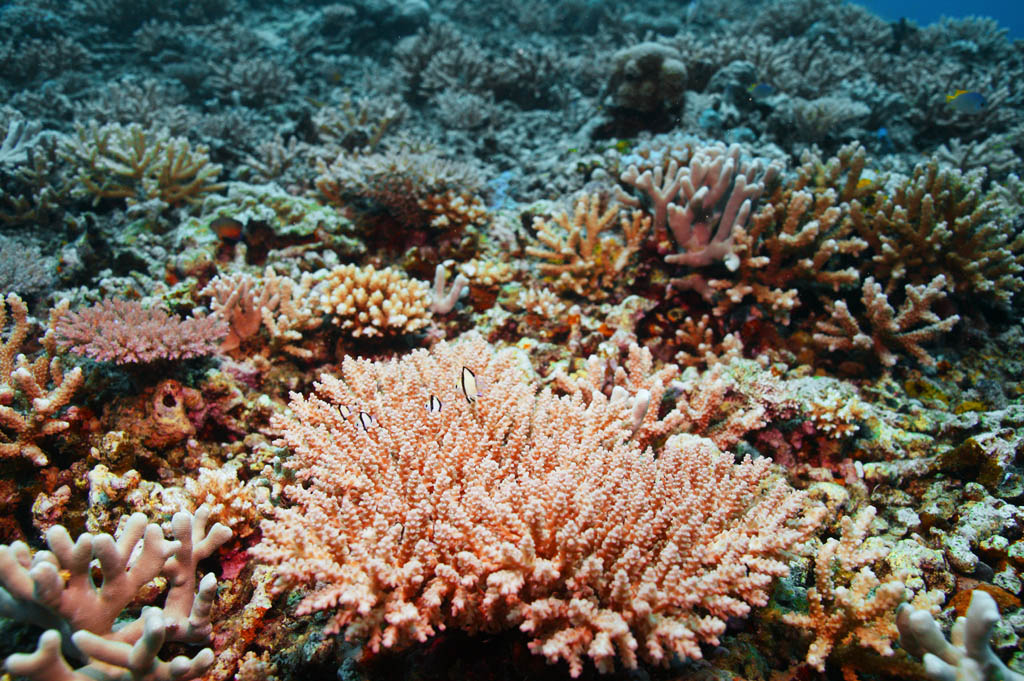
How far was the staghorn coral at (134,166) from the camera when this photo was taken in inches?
206

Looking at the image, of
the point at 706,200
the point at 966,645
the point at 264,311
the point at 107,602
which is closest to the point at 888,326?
the point at 706,200

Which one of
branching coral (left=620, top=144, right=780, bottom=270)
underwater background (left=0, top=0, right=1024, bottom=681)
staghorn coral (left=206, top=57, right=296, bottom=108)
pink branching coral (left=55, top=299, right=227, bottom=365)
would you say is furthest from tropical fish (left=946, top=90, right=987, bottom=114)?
staghorn coral (left=206, top=57, right=296, bottom=108)

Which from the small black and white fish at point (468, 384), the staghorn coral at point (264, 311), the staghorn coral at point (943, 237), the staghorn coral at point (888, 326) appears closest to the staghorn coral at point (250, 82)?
the staghorn coral at point (264, 311)

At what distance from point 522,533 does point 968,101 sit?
8719 mm

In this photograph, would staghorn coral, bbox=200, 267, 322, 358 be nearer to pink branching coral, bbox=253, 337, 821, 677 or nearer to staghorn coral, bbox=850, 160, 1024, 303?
pink branching coral, bbox=253, 337, 821, 677

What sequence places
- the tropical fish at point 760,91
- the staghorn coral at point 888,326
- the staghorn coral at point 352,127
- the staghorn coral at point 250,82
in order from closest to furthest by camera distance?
the staghorn coral at point 888,326
the tropical fish at point 760,91
the staghorn coral at point 352,127
the staghorn coral at point 250,82

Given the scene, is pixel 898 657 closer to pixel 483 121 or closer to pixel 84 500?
pixel 84 500

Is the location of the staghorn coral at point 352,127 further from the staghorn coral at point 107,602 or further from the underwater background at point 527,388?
the staghorn coral at point 107,602

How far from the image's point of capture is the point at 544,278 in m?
4.53

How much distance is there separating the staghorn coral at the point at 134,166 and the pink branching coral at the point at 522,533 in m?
4.38

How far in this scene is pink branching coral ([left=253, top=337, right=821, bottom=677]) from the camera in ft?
5.65

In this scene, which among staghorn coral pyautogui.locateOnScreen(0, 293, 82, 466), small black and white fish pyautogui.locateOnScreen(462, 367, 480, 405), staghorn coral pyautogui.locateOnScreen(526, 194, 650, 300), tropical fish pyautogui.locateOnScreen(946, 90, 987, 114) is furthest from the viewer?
tropical fish pyautogui.locateOnScreen(946, 90, 987, 114)

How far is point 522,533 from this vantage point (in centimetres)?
196

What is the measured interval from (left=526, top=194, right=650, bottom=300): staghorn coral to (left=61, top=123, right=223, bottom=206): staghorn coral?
157 inches
